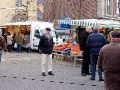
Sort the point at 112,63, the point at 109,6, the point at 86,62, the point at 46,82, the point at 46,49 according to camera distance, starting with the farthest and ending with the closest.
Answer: the point at 109,6
the point at 46,49
the point at 86,62
the point at 46,82
the point at 112,63

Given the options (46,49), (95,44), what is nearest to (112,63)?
(95,44)

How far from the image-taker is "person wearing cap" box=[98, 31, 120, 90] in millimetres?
7591

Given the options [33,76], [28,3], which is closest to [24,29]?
[28,3]

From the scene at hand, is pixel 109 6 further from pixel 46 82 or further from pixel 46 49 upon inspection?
pixel 46 82

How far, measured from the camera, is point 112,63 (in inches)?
307

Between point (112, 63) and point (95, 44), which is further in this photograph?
point (95, 44)

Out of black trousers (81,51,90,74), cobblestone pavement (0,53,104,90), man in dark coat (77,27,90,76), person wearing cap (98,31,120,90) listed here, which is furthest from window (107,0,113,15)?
person wearing cap (98,31,120,90)

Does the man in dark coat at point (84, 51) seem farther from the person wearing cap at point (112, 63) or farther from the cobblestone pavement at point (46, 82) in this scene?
the person wearing cap at point (112, 63)

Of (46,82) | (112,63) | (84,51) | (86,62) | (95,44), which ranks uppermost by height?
(112,63)

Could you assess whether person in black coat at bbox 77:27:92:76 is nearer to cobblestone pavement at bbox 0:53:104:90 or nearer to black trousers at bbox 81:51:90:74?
black trousers at bbox 81:51:90:74

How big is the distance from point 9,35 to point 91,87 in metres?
30.8

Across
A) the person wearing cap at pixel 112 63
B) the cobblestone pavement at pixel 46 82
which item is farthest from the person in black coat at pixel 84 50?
the person wearing cap at pixel 112 63

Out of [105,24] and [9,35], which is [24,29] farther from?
[105,24]

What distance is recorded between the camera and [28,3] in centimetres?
5631
